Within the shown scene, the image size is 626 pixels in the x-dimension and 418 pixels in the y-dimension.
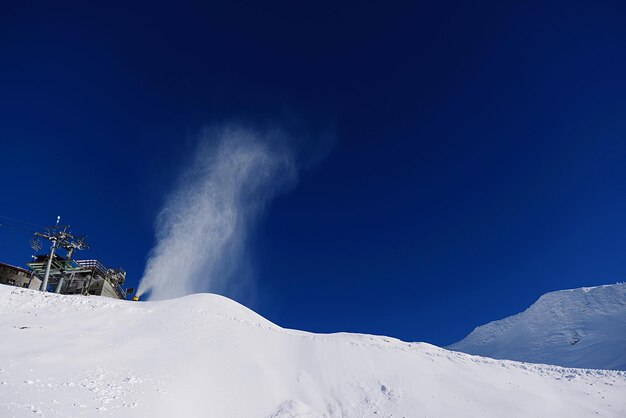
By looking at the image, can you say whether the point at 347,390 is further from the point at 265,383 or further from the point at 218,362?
the point at 218,362

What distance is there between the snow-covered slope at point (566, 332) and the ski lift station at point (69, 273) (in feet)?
254

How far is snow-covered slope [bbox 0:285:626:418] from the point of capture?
18.6 m

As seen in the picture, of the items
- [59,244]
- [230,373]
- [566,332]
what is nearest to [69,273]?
[59,244]

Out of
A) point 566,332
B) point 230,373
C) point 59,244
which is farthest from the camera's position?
point 566,332

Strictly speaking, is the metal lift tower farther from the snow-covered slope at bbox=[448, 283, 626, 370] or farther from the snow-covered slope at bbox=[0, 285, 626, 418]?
the snow-covered slope at bbox=[448, 283, 626, 370]

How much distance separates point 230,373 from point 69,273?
41.7 meters

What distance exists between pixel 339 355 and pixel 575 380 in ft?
58.0

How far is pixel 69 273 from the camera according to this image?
53969 millimetres

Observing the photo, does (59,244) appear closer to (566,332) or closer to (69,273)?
(69,273)

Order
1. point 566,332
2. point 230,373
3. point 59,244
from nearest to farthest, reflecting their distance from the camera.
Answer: point 230,373
point 59,244
point 566,332

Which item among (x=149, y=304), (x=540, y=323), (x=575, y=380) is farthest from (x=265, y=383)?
(x=540, y=323)

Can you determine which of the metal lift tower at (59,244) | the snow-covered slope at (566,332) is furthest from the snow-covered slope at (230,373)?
the snow-covered slope at (566,332)

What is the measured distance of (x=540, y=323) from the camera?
102 meters

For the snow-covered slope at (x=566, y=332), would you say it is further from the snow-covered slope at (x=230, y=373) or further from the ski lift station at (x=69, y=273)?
the ski lift station at (x=69, y=273)
